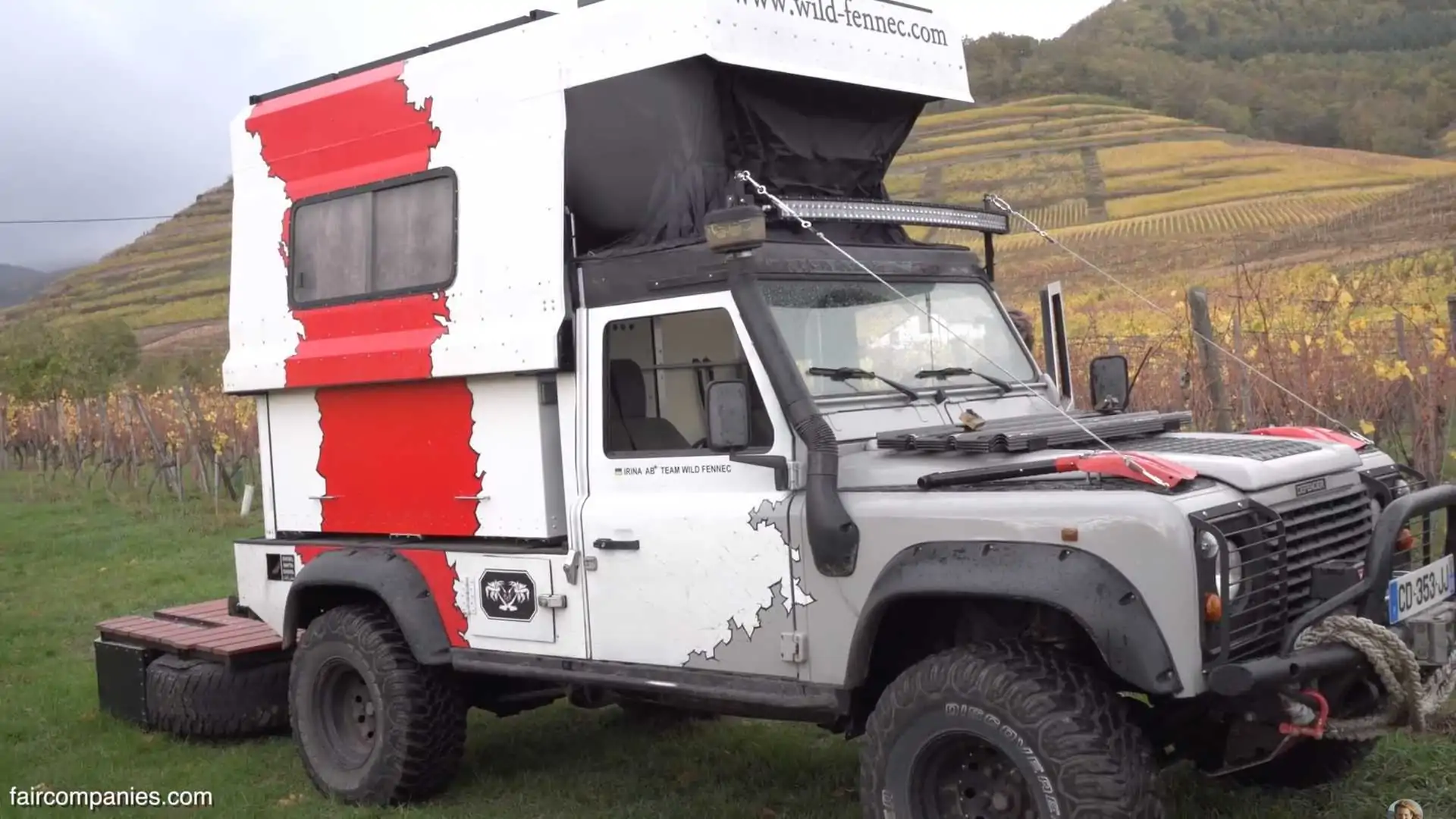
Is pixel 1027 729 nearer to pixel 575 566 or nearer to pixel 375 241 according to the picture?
pixel 575 566

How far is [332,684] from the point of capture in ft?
20.8

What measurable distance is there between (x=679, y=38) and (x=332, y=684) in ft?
11.2

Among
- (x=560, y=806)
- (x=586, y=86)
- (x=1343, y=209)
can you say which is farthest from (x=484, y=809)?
(x=1343, y=209)

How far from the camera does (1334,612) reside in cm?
405

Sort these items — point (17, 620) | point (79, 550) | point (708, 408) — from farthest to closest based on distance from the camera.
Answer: point (79, 550) < point (17, 620) < point (708, 408)

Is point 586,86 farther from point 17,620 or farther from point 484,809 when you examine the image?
point 17,620

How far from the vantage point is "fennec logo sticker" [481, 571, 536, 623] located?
545 cm

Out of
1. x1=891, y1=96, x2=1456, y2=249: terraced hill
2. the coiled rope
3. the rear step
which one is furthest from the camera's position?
x1=891, y1=96, x2=1456, y2=249: terraced hill

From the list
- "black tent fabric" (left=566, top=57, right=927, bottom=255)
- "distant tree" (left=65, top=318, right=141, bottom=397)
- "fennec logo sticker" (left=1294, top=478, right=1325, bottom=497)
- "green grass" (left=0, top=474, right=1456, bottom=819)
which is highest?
"distant tree" (left=65, top=318, right=141, bottom=397)

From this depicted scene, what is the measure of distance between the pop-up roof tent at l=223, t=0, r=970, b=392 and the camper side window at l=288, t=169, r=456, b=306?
0.11ft

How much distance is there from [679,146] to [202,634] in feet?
14.0

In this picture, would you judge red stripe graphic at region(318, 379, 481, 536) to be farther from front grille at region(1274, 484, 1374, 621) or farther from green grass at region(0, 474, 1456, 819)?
front grille at region(1274, 484, 1374, 621)
